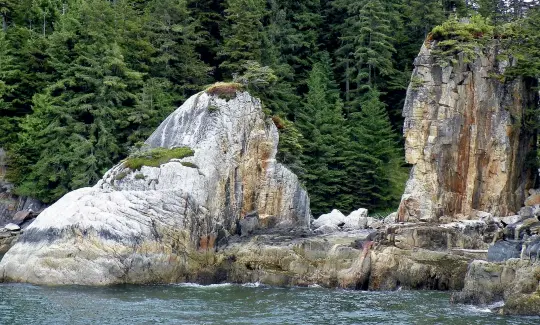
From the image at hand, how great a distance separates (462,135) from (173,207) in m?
16.6

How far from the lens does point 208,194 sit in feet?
126

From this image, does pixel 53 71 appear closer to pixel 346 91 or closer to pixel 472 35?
pixel 346 91

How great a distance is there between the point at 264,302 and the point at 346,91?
34651 millimetres

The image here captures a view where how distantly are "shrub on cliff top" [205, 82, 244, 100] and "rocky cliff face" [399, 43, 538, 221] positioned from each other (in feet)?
30.4

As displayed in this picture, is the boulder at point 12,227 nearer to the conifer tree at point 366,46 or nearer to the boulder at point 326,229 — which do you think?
the boulder at point 326,229

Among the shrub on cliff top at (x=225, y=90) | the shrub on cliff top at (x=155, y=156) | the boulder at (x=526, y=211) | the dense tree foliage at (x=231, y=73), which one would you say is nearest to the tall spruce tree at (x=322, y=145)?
the dense tree foliage at (x=231, y=73)

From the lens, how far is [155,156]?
127 feet

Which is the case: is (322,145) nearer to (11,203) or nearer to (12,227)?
(11,203)

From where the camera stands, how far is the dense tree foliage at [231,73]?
1981 inches

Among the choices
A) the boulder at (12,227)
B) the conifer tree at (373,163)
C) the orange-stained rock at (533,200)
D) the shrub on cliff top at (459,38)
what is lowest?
the boulder at (12,227)

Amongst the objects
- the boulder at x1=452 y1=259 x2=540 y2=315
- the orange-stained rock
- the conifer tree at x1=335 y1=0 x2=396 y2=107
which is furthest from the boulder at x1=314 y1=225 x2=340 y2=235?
the conifer tree at x1=335 y1=0 x2=396 y2=107

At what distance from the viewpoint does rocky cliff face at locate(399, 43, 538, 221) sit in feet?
143

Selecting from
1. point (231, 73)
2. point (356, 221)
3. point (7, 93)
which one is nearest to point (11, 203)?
point (7, 93)

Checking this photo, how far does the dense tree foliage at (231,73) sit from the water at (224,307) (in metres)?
14.1
